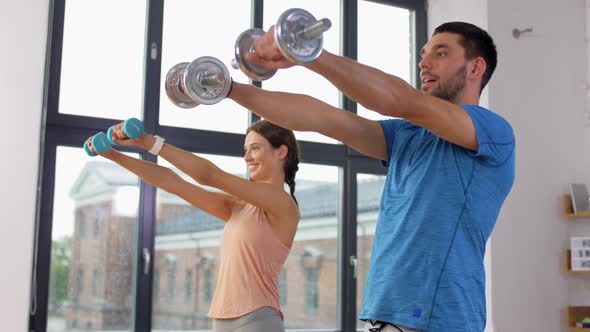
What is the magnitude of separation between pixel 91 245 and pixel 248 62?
9.37ft

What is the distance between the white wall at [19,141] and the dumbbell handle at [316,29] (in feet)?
8.82

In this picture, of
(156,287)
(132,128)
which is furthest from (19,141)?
(132,128)

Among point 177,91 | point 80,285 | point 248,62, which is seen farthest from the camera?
point 80,285

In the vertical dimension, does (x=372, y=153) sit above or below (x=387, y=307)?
above

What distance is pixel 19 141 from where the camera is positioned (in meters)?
3.52

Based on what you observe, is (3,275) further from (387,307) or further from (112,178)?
(387,307)

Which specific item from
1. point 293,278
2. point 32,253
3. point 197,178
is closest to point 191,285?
point 293,278

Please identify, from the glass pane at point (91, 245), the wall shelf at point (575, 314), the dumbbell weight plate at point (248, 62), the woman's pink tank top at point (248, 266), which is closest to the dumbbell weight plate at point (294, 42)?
the dumbbell weight plate at point (248, 62)

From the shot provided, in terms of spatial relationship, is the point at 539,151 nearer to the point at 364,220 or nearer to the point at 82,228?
the point at 364,220

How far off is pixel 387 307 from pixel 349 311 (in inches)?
128

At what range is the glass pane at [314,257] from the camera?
4.50 m

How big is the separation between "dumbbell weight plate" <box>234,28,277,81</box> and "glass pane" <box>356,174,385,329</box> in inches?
136

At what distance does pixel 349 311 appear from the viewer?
4543 millimetres

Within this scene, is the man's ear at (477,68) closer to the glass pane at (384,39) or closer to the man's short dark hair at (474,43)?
the man's short dark hair at (474,43)
